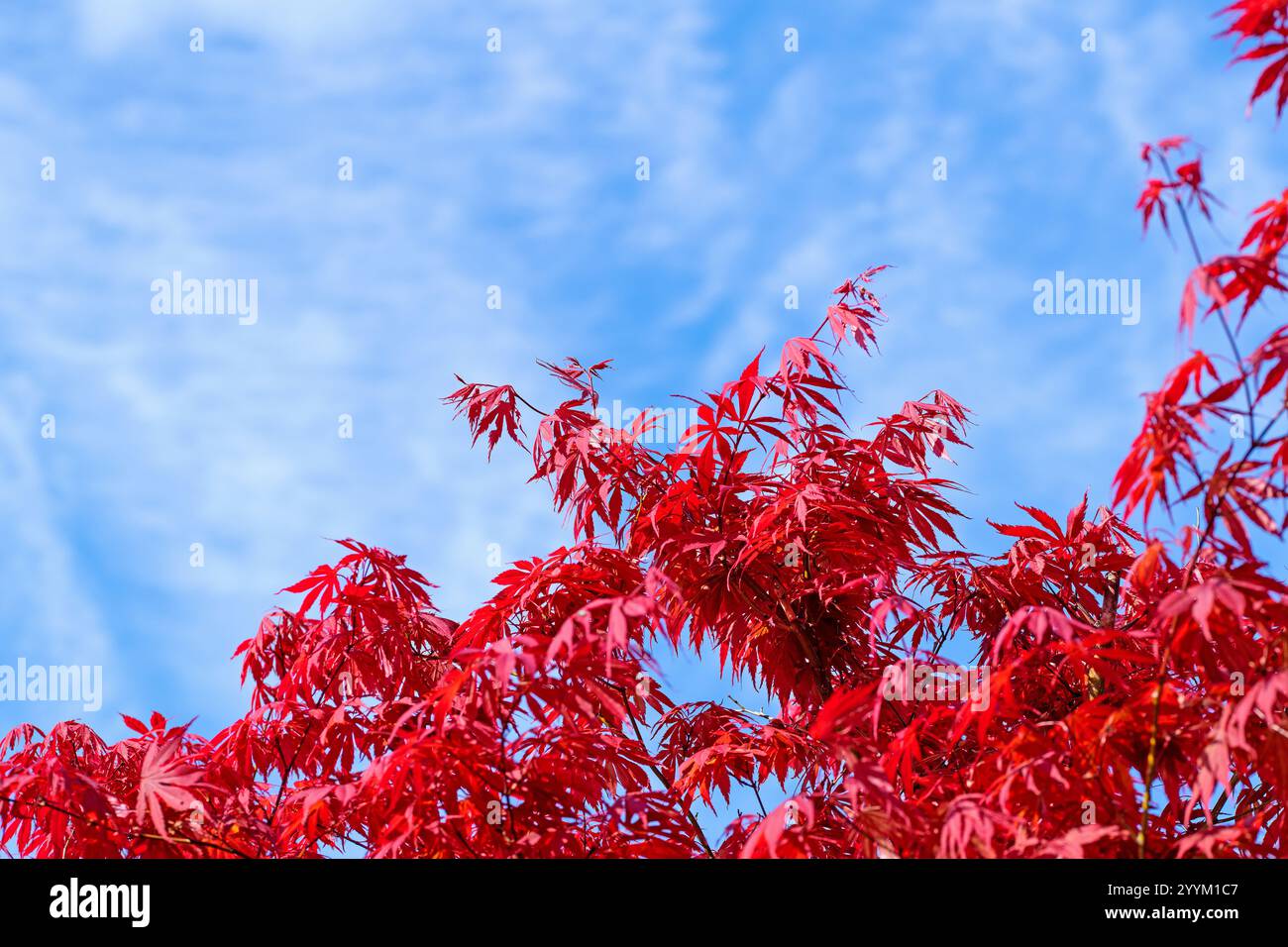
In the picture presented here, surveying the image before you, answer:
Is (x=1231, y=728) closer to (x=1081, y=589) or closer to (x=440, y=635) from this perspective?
(x=1081, y=589)

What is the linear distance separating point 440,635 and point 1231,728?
8.09 ft

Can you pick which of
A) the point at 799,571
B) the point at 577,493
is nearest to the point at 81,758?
the point at 577,493

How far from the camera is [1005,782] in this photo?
2615 mm

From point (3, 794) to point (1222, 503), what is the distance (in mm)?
3198

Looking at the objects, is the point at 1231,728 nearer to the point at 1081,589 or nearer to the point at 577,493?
the point at 1081,589

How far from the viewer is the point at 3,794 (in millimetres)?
3307

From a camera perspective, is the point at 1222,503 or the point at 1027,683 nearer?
the point at 1222,503

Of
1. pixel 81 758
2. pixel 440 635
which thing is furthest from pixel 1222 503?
pixel 81 758
